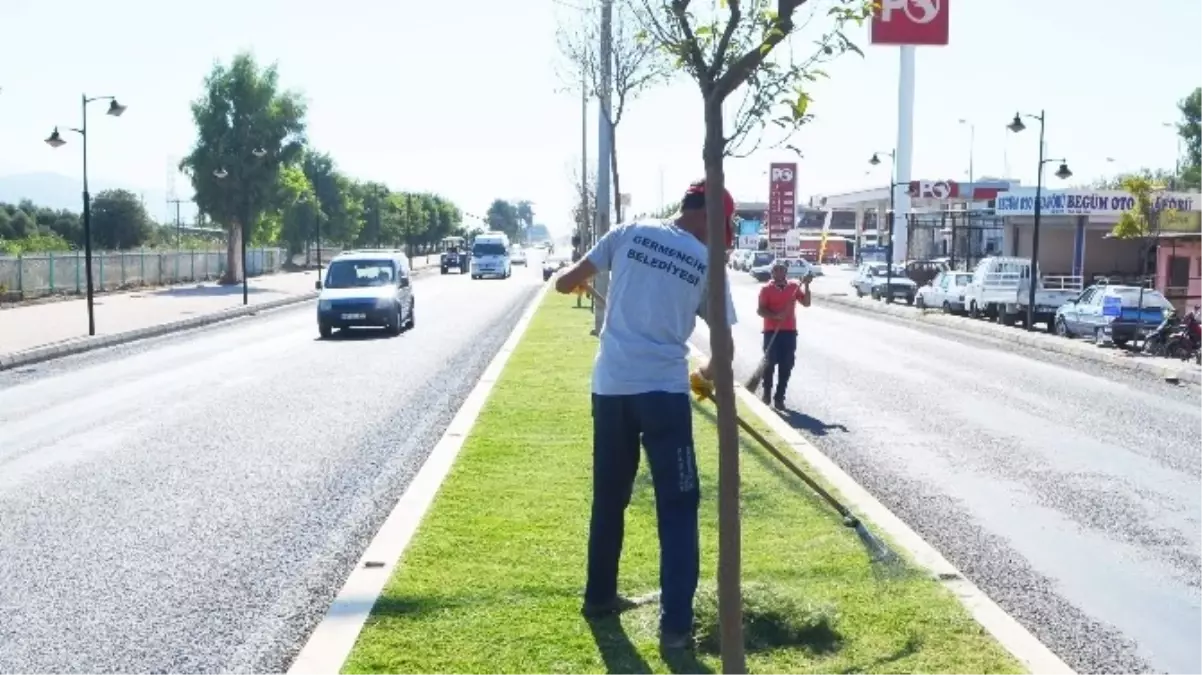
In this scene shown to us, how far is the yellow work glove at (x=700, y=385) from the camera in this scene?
507 centimetres

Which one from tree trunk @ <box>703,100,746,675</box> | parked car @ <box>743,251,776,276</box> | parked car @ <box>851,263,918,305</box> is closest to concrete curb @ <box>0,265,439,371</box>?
tree trunk @ <box>703,100,746,675</box>

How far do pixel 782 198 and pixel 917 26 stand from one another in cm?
1182

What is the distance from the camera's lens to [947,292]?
1471 inches

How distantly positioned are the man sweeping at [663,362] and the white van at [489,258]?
202 feet

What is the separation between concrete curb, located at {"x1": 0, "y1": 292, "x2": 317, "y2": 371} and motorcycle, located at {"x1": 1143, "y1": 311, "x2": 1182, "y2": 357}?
18.8 m

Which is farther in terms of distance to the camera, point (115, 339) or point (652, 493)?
point (115, 339)

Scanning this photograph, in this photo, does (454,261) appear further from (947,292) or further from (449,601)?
(449,601)

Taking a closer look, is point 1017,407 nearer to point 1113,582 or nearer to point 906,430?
point 906,430

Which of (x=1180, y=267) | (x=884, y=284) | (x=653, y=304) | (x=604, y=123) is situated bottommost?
(x=884, y=284)

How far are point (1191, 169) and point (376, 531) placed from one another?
93597 millimetres

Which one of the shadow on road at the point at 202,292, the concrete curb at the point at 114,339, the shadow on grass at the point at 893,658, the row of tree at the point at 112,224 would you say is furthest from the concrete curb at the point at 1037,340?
the row of tree at the point at 112,224

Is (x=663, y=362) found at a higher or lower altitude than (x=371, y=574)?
higher

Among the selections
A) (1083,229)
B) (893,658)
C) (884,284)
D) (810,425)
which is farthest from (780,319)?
(1083,229)

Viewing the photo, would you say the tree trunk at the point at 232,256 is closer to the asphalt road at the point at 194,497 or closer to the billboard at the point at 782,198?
the billboard at the point at 782,198
